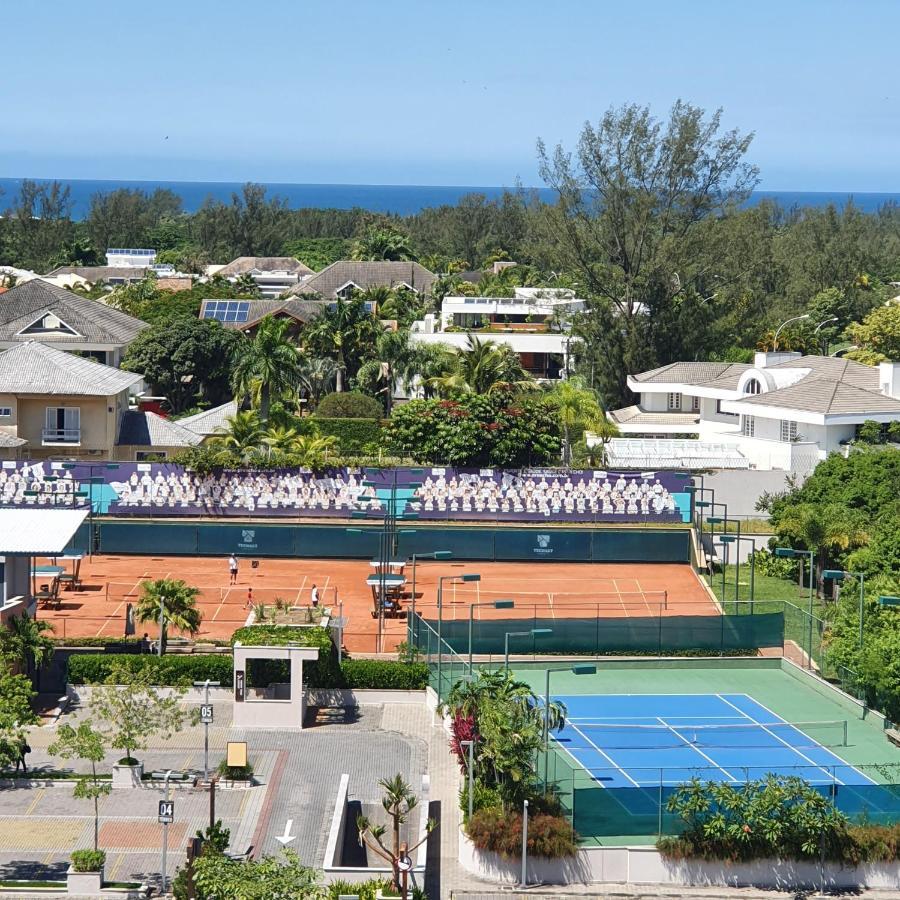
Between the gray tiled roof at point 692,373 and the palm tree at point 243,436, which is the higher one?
the gray tiled roof at point 692,373

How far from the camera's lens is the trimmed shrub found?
34.7 m

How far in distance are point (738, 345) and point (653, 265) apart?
19037 mm

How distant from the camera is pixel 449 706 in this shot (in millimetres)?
41062

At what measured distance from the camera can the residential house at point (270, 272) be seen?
160m

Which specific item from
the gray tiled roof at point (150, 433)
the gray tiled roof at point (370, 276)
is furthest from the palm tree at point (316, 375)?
the gray tiled roof at point (370, 276)

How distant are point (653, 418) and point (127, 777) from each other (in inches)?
2024

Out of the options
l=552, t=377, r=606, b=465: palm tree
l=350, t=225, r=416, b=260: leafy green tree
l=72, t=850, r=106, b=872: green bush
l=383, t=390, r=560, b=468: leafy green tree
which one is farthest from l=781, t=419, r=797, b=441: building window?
l=350, t=225, r=416, b=260: leafy green tree

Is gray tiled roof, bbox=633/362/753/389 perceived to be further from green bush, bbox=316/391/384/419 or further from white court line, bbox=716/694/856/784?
white court line, bbox=716/694/856/784

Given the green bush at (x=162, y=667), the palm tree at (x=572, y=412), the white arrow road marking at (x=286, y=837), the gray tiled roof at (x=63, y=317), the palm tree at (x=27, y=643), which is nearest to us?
the white arrow road marking at (x=286, y=837)

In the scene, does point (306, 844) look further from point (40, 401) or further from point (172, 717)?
point (40, 401)

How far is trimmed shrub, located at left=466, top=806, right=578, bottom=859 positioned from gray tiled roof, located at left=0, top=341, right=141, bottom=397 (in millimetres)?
38547

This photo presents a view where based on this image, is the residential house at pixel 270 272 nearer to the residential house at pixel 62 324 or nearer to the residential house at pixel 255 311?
the residential house at pixel 255 311

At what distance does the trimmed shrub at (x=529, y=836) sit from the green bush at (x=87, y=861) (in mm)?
7596

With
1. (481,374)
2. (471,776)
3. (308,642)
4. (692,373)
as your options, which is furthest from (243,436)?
(471,776)
